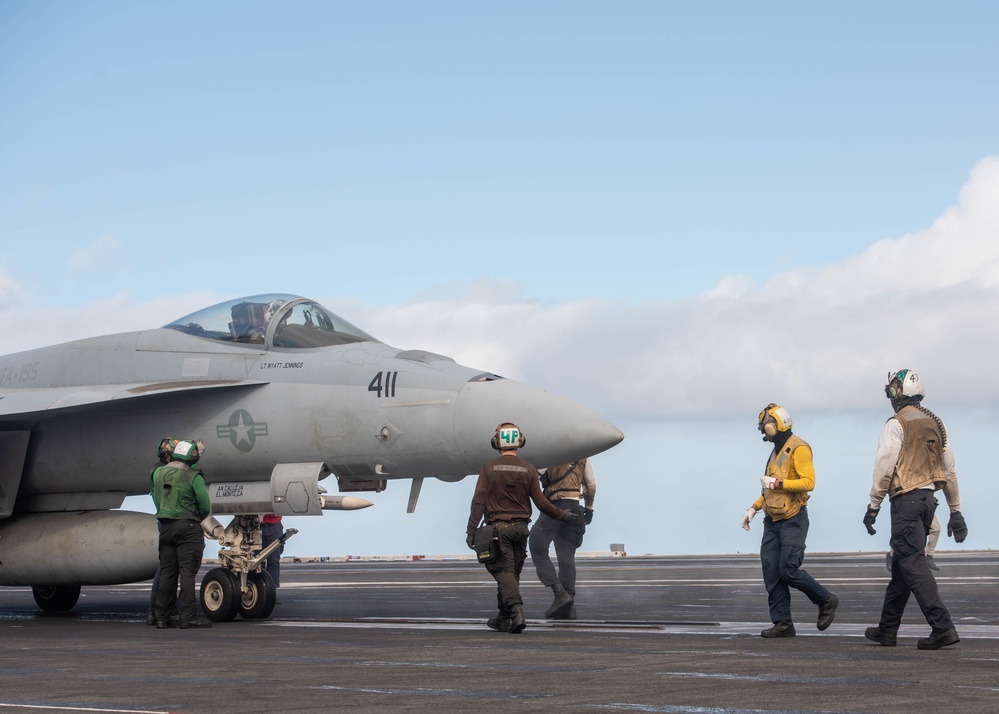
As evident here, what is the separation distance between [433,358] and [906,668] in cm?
721

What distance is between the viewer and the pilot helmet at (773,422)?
11.0 metres

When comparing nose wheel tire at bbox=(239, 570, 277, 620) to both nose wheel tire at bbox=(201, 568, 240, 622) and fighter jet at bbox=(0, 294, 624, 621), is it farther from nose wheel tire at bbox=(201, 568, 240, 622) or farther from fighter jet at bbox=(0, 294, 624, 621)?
nose wheel tire at bbox=(201, 568, 240, 622)

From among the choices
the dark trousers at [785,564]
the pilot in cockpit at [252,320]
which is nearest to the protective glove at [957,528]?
the dark trousers at [785,564]

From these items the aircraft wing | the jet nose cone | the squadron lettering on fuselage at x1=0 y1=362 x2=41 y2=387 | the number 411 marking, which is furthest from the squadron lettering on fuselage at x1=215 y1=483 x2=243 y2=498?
the squadron lettering on fuselage at x1=0 y1=362 x2=41 y2=387

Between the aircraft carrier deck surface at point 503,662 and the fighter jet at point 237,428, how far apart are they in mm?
940

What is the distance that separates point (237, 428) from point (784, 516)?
658 centimetres

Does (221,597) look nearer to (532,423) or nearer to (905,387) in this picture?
(532,423)

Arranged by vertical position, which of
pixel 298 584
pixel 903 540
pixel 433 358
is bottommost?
pixel 298 584

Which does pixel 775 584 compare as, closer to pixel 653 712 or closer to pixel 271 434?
pixel 653 712

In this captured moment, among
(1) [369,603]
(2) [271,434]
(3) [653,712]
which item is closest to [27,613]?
(1) [369,603]

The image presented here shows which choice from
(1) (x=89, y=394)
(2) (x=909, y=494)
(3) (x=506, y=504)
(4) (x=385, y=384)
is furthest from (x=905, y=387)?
(1) (x=89, y=394)

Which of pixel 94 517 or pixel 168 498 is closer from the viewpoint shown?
pixel 168 498

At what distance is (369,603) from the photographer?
676 inches

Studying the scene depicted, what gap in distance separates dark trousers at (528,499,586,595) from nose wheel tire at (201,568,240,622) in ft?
11.2
